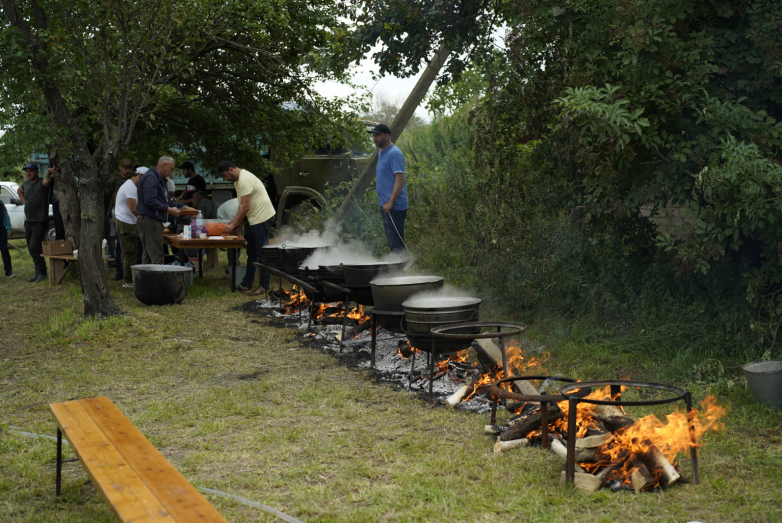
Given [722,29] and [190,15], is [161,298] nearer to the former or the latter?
[190,15]

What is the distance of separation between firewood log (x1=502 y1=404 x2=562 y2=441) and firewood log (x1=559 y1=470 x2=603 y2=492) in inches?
24.6

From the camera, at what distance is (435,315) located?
4.85 metres

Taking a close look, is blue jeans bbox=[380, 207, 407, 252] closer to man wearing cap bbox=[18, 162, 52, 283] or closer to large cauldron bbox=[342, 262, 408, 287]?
large cauldron bbox=[342, 262, 408, 287]

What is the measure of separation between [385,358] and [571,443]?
3112 millimetres

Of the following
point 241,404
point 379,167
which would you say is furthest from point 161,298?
point 241,404

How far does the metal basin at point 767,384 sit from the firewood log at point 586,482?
1.56 meters

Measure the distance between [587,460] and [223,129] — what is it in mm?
10016

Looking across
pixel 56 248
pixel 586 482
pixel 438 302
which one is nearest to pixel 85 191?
pixel 56 248

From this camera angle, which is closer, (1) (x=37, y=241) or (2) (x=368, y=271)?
(2) (x=368, y=271)

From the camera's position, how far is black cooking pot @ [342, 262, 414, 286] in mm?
6293

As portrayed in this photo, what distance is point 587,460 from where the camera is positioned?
3404 mm

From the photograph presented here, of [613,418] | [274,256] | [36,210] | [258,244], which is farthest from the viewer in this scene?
[36,210]

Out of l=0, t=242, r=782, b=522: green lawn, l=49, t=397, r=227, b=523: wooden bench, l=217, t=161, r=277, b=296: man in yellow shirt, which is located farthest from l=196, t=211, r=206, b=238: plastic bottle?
l=49, t=397, r=227, b=523: wooden bench

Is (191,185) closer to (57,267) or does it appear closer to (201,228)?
(201,228)
